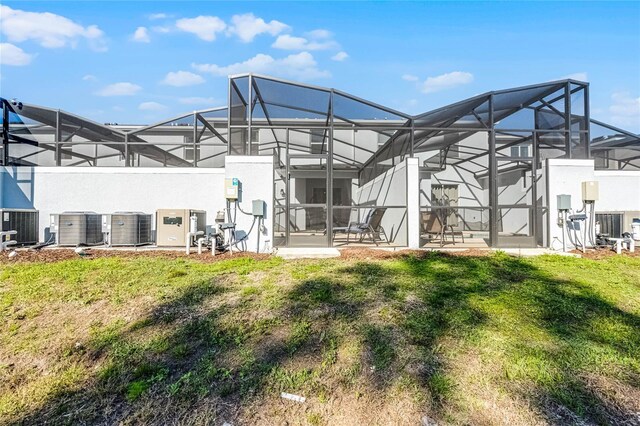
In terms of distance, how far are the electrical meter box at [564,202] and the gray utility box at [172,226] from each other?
27.3ft

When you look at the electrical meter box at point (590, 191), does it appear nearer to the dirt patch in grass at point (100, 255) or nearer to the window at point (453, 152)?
the window at point (453, 152)

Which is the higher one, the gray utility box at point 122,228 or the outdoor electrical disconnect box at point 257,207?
the outdoor electrical disconnect box at point 257,207

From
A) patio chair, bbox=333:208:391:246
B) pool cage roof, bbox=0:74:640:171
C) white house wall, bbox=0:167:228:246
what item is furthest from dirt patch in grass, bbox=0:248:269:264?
patio chair, bbox=333:208:391:246

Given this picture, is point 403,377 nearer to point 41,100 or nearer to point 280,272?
point 280,272

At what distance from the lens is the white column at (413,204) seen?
7.48 meters

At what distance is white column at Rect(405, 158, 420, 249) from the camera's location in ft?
24.5

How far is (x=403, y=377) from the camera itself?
230 cm

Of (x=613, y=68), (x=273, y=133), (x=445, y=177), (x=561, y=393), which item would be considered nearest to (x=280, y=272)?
(x=561, y=393)

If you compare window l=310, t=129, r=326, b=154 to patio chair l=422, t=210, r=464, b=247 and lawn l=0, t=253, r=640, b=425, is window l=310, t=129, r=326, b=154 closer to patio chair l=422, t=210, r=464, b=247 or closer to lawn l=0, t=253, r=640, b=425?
patio chair l=422, t=210, r=464, b=247

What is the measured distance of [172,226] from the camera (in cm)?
716

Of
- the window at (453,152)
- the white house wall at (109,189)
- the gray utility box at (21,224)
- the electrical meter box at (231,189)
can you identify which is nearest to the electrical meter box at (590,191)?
the window at (453,152)

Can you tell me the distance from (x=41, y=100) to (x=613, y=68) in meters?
14.3

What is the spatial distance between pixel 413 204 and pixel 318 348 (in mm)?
5471

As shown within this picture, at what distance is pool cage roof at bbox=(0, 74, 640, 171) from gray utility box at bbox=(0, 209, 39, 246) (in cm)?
162
